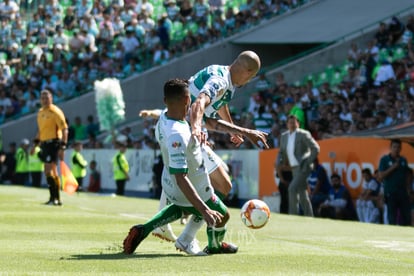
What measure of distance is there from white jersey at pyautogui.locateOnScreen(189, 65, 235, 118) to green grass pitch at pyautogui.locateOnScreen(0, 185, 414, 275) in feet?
5.02

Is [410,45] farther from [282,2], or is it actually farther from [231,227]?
[231,227]

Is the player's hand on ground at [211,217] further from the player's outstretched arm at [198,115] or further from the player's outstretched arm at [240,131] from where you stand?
the player's outstretched arm at [240,131]

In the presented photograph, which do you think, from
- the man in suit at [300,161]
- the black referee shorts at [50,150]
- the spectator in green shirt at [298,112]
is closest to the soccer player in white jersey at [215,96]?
the black referee shorts at [50,150]

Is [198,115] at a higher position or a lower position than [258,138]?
higher

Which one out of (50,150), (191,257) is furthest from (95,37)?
(191,257)

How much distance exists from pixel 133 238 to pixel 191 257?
0.60m

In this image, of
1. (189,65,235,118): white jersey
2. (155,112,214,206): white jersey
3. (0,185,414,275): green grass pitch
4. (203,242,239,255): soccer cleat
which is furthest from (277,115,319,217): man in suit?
(155,112,214,206): white jersey

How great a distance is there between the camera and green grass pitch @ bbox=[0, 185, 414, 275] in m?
9.77

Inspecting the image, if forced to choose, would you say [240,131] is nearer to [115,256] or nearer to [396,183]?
[115,256]

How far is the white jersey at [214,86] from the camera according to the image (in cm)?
1120

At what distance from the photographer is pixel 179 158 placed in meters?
10.2

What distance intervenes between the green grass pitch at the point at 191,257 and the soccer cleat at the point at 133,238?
9 cm

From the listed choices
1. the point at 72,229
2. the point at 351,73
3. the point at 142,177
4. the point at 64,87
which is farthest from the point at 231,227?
the point at 64,87

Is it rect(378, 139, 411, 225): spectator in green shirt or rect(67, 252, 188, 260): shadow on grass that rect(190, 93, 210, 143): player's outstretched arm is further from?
rect(378, 139, 411, 225): spectator in green shirt
